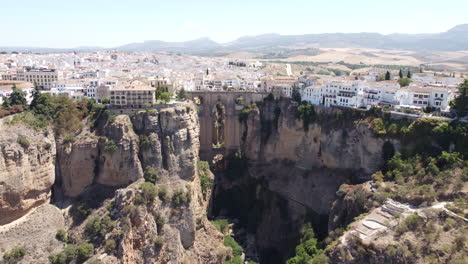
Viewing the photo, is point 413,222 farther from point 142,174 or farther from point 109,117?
point 109,117

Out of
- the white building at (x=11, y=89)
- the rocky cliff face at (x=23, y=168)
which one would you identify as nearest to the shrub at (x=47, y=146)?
the rocky cliff face at (x=23, y=168)

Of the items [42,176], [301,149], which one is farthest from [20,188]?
[301,149]

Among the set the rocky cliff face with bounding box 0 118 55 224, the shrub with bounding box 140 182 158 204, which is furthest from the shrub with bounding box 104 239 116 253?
the rocky cliff face with bounding box 0 118 55 224

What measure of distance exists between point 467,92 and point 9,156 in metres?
40.5

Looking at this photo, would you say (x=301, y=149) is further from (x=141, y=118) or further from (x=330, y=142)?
(x=141, y=118)

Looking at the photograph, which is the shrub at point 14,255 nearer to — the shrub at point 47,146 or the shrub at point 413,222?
the shrub at point 47,146

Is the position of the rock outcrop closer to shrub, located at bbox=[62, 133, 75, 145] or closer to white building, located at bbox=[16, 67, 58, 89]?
shrub, located at bbox=[62, 133, 75, 145]

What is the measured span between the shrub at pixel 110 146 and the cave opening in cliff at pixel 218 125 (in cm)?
1767

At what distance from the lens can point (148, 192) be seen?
34.9 metres

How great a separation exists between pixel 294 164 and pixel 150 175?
1933 cm

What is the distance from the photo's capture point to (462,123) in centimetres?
3522

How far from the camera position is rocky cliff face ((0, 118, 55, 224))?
102 feet

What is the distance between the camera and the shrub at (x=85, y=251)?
99.3ft

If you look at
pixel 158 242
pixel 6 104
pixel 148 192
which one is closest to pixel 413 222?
pixel 158 242
